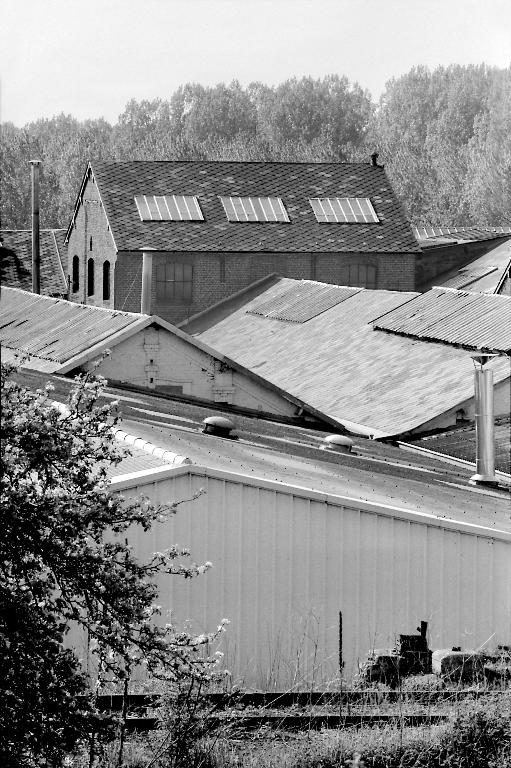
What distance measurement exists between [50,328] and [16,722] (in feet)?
87.7

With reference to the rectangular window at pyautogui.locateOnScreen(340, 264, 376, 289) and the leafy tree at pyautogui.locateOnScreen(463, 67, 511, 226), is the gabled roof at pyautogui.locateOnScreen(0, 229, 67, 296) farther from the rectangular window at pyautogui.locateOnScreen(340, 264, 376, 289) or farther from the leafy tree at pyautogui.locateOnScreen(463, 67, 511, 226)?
the leafy tree at pyautogui.locateOnScreen(463, 67, 511, 226)

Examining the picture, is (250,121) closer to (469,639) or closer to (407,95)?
(407,95)

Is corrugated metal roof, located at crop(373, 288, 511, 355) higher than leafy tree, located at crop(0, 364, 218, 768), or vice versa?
corrugated metal roof, located at crop(373, 288, 511, 355)

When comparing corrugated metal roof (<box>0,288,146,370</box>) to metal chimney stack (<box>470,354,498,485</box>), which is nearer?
metal chimney stack (<box>470,354,498,485</box>)

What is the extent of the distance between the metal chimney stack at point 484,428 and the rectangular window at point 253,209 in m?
24.2

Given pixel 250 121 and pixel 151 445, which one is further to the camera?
pixel 250 121

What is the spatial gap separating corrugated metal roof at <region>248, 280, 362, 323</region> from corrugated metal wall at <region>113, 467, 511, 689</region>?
24.5m

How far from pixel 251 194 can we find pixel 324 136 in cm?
5577

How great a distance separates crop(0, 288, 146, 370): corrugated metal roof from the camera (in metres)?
30.0

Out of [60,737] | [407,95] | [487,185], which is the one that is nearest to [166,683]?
[60,737]

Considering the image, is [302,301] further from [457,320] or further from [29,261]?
[29,261]

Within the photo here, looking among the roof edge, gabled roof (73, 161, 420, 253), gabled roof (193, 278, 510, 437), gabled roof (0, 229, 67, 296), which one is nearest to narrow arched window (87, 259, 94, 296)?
gabled roof (73, 161, 420, 253)

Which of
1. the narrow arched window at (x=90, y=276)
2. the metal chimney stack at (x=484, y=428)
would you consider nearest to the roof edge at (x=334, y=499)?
the metal chimney stack at (x=484, y=428)

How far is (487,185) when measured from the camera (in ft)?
275
